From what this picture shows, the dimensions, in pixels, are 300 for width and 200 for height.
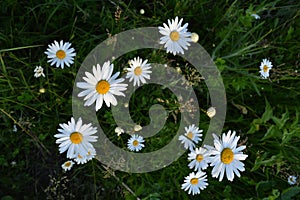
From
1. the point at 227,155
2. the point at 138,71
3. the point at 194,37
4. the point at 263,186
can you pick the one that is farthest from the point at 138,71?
the point at 263,186

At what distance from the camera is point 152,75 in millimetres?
2027

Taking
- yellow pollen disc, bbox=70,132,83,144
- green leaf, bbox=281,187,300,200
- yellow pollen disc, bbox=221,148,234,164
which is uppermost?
yellow pollen disc, bbox=221,148,234,164

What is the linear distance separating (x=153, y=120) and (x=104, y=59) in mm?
430

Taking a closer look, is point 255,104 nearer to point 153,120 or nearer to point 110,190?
point 153,120

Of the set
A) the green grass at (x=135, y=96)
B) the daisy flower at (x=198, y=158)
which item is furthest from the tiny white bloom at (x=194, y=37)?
the daisy flower at (x=198, y=158)

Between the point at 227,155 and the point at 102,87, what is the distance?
0.69 meters

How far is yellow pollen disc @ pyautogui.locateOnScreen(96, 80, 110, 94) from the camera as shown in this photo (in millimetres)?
1608

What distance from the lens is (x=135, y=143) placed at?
1.98m

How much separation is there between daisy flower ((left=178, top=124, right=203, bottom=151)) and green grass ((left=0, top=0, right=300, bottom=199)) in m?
0.09

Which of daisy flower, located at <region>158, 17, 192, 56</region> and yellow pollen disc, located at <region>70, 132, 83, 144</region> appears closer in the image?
yellow pollen disc, located at <region>70, 132, 83, 144</region>

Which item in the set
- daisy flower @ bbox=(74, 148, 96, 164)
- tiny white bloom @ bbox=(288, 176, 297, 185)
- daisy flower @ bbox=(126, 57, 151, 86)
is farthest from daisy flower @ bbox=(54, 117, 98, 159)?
tiny white bloom @ bbox=(288, 176, 297, 185)

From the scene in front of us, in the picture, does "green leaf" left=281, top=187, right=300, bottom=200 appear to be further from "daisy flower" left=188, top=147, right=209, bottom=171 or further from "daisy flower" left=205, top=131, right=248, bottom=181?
"daisy flower" left=188, top=147, right=209, bottom=171

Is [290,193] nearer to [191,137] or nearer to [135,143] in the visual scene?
[191,137]

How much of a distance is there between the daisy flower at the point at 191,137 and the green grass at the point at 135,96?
0.09m
